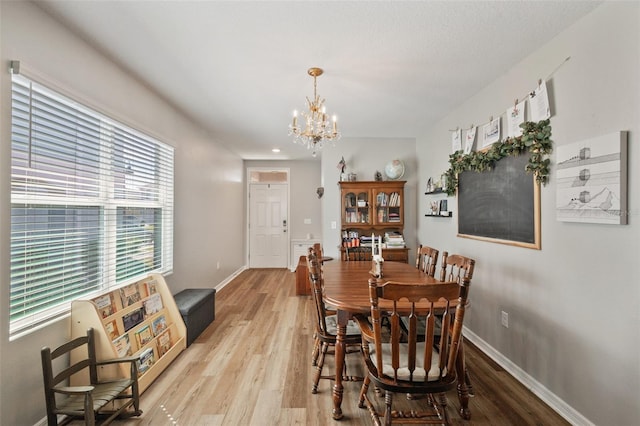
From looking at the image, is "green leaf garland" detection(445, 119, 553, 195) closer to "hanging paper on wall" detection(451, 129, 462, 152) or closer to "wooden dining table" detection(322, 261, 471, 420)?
"hanging paper on wall" detection(451, 129, 462, 152)

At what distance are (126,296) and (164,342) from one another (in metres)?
0.55

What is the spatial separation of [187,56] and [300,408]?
269 cm

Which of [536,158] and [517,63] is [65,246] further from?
[517,63]

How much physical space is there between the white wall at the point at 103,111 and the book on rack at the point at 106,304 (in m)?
0.21

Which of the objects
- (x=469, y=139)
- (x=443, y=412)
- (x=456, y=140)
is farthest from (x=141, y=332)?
(x=456, y=140)

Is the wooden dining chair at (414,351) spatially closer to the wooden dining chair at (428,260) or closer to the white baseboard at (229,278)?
the wooden dining chair at (428,260)

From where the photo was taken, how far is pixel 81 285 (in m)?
2.12

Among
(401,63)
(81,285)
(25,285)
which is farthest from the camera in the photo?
(401,63)

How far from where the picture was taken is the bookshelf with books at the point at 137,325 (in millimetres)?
1969

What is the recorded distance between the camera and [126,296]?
7.69 ft

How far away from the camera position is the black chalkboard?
7.45ft

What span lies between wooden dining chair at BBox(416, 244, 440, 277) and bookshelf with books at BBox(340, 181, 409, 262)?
4.83 ft

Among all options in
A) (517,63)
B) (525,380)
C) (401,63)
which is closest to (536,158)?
(517,63)

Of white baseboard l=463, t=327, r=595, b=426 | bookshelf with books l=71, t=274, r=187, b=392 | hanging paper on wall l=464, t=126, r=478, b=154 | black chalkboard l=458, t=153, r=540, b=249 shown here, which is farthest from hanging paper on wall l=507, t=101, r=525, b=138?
bookshelf with books l=71, t=274, r=187, b=392
